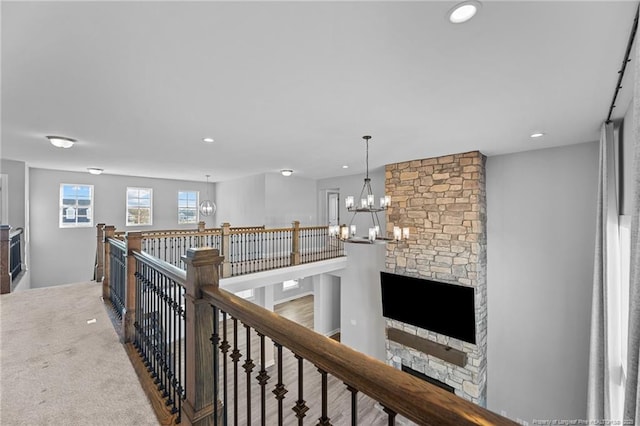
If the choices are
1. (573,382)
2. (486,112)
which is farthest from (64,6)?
(573,382)

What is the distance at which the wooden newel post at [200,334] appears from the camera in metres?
1.44

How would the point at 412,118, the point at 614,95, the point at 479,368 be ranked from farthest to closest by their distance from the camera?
the point at 479,368 → the point at 412,118 → the point at 614,95

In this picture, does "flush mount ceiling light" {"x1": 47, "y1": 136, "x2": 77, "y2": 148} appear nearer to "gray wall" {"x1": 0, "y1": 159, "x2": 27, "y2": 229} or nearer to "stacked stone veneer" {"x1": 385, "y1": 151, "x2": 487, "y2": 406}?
"gray wall" {"x1": 0, "y1": 159, "x2": 27, "y2": 229}

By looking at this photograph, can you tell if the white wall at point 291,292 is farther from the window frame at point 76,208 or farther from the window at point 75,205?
the window at point 75,205

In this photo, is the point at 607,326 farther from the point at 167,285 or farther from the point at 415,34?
the point at 167,285

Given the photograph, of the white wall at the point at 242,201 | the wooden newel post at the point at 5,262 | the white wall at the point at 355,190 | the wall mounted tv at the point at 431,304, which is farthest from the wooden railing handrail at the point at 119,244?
the white wall at the point at 355,190

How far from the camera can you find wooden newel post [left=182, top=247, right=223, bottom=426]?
4.73 ft

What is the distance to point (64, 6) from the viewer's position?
150cm

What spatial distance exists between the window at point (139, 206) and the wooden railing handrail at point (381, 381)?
888 centimetres

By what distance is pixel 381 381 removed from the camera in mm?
674

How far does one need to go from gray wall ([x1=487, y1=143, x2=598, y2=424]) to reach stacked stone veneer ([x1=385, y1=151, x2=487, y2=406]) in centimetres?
23

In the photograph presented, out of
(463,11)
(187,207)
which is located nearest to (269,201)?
(187,207)

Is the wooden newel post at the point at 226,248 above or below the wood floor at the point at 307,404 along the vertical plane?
above

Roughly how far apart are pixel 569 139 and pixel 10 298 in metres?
8.31
